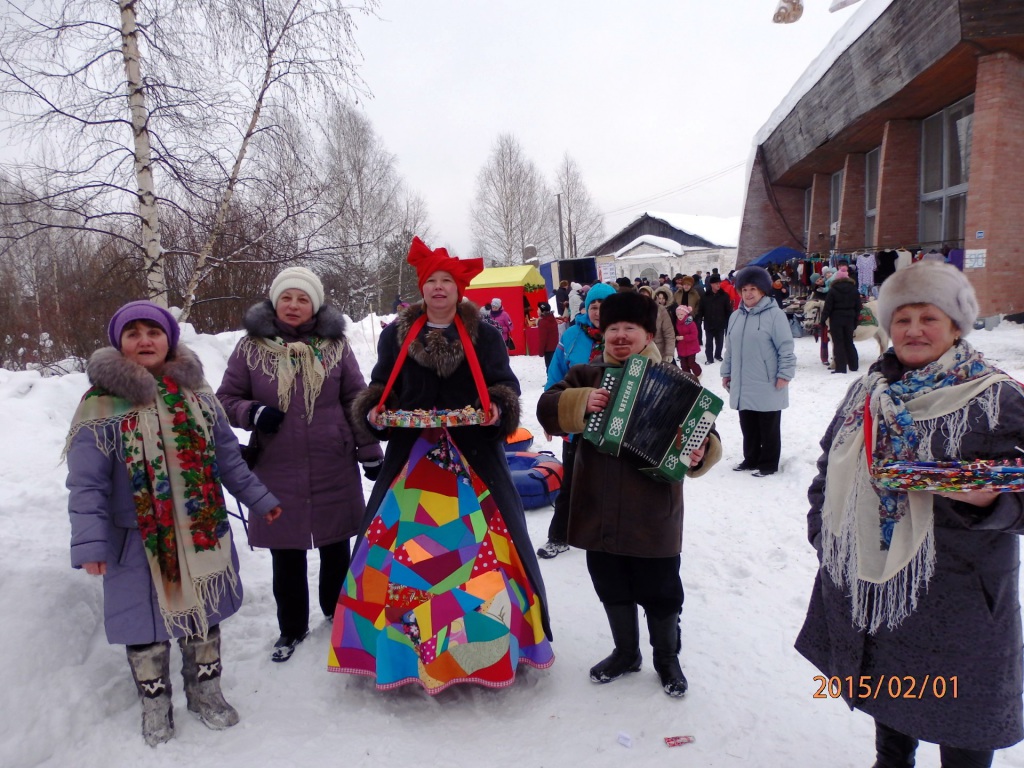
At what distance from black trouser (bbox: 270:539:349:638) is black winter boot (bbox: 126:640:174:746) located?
707 millimetres

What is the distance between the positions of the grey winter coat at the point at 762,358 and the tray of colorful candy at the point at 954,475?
4.27m

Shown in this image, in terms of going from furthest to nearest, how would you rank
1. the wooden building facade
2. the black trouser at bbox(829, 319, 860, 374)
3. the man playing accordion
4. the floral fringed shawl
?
1. the wooden building facade
2. the black trouser at bbox(829, 319, 860, 374)
3. the man playing accordion
4. the floral fringed shawl

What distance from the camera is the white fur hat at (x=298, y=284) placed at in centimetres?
335

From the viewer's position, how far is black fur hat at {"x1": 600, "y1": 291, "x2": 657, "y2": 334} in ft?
9.27

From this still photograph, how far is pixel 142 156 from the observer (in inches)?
291

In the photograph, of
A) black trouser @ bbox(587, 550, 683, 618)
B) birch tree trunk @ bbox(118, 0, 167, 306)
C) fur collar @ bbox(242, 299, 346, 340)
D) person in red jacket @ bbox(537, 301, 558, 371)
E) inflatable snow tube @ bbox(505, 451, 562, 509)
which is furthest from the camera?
person in red jacket @ bbox(537, 301, 558, 371)

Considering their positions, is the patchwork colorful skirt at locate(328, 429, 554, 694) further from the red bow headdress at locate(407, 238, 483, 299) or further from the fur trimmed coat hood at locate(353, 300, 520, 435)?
the red bow headdress at locate(407, 238, 483, 299)

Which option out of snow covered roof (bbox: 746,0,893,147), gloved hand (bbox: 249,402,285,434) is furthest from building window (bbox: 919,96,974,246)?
gloved hand (bbox: 249,402,285,434)

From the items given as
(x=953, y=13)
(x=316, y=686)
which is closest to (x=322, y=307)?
(x=316, y=686)

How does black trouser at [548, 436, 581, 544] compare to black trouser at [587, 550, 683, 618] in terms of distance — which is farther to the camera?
black trouser at [548, 436, 581, 544]

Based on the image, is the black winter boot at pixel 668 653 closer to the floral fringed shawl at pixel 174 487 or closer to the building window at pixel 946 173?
the floral fringed shawl at pixel 174 487

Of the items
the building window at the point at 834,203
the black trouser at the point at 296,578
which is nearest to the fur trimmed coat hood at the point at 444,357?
the black trouser at the point at 296,578

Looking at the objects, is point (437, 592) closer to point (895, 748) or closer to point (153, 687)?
point (153, 687)
